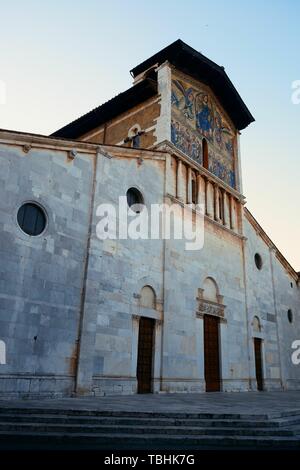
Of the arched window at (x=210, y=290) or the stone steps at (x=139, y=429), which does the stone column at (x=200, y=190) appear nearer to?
the arched window at (x=210, y=290)

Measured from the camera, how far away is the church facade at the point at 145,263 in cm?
953

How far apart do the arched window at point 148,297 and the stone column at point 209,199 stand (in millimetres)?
5474

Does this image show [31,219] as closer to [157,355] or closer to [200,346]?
[157,355]

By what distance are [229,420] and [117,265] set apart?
6512mm

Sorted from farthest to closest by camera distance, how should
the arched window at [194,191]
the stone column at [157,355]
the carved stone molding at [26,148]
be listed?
the arched window at [194,191] < the stone column at [157,355] < the carved stone molding at [26,148]

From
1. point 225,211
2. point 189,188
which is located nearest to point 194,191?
point 189,188

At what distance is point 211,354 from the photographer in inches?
581

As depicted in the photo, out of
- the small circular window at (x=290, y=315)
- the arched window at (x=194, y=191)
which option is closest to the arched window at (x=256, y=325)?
the small circular window at (x=290, y=315)

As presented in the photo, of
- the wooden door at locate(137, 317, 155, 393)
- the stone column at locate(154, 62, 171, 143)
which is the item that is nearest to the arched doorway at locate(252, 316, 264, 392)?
the wooden door at locate(137, 317, 155, 393)

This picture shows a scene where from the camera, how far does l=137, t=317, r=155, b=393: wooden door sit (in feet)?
38.8

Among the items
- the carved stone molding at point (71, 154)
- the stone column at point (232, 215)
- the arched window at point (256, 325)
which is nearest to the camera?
the carved stone molding at point (71, 154)

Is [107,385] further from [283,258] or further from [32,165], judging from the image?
[283,258]

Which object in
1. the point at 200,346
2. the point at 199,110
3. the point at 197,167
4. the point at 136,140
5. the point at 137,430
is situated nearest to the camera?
the point at 137,430

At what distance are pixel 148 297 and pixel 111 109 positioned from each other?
1024cm
